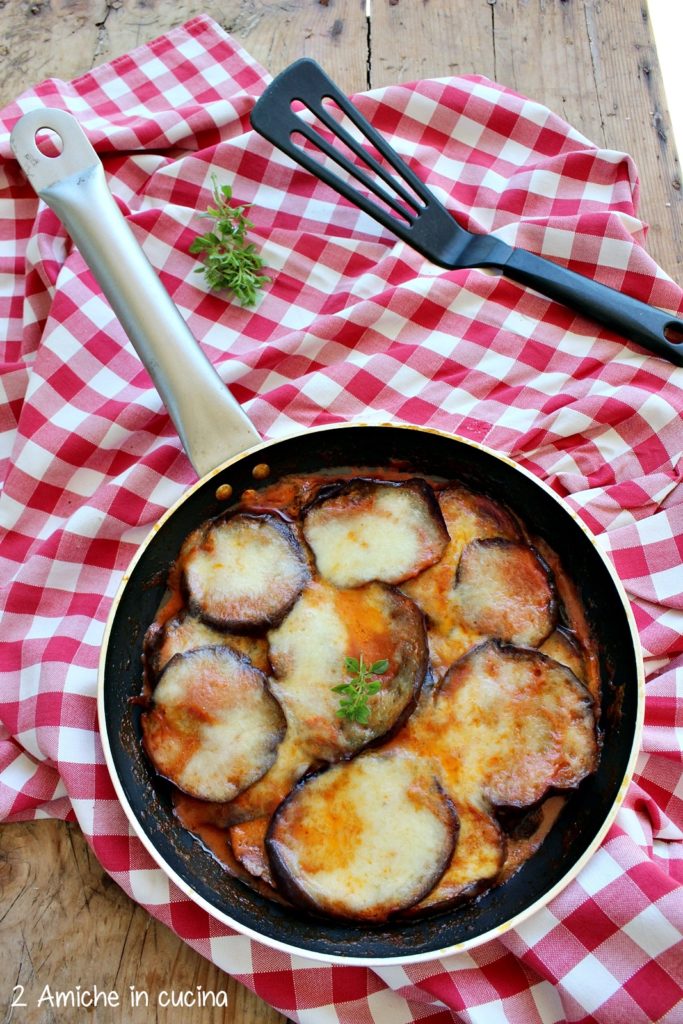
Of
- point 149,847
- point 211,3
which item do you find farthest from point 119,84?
point 149,847

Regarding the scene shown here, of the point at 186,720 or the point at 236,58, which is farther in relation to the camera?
the point at 236,58

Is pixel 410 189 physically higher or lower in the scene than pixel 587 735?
higher

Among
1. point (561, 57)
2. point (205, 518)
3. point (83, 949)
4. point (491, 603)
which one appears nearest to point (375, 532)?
point (491, 603)

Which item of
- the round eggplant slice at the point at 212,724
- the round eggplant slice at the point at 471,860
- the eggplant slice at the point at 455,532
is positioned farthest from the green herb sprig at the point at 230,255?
the round eggplant slice at the point at 471,860

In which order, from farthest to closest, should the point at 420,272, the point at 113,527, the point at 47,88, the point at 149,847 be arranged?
1. the point at 47,88
2. the point at 420,272
3. the point at 113,527
4. the point at 149,847

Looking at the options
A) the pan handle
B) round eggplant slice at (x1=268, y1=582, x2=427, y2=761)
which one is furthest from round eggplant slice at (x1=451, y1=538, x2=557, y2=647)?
the pan handle

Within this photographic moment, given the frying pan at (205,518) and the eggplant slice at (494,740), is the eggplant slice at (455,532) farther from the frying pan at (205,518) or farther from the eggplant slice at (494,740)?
the eggplant slice at (494,740)

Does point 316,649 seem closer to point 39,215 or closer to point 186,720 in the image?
point 186,720
